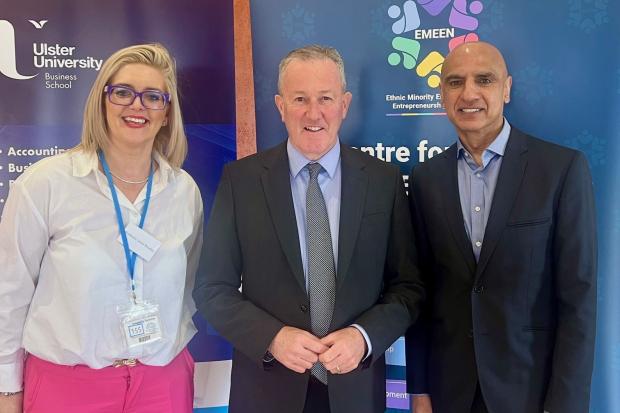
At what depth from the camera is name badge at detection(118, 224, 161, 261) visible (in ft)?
6.13

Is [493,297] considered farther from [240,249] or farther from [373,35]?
[373,35]

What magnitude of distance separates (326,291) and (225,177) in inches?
22.5

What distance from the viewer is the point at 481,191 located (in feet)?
6.11

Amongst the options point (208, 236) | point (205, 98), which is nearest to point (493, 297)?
point (208, 236)

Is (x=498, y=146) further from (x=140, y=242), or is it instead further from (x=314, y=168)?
(x=140, y=242)

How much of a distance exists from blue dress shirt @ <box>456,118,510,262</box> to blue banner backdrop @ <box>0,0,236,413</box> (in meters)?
1.30

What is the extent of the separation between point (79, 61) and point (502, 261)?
217 centimetres

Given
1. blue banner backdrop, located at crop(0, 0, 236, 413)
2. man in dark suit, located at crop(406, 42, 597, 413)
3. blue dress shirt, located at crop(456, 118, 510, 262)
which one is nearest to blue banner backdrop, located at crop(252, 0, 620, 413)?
blue banner backdrop, located at crop(0, 0, 236, 413)

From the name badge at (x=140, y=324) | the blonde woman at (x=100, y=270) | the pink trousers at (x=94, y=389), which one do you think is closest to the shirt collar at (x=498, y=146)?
the blonde woman at (x=100, y=270)

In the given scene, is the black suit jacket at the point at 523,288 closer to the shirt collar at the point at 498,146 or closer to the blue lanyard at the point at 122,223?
the shirt collar at the point at 498,146

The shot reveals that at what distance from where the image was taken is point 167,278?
6.38ft

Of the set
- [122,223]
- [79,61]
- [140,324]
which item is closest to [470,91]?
[122,223]

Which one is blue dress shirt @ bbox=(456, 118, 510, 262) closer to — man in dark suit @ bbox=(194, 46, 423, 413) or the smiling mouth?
man in dark suit @ bbox=(194, 46, 423, 413)

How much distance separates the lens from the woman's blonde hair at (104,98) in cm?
192
